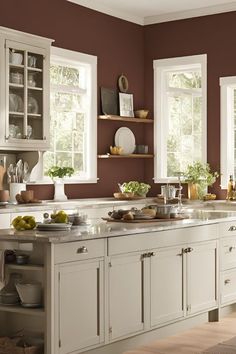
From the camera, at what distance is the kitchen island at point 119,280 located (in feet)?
14.3

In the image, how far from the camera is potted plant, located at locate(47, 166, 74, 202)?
757cm

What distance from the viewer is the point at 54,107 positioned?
793 cm

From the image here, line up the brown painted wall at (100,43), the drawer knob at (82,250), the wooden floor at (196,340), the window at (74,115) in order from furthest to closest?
the window at (74,115) < the brown painted wall at (100,43) < the wooden floor at (196,340) < the drawer knob at (82,250)

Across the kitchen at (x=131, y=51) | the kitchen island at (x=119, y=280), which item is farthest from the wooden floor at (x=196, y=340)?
the kitchen at (x=131, y=51)

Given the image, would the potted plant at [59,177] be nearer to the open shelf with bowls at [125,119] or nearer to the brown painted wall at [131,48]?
the brown painted wall at [131,48]

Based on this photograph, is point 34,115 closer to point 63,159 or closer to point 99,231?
point 63,159

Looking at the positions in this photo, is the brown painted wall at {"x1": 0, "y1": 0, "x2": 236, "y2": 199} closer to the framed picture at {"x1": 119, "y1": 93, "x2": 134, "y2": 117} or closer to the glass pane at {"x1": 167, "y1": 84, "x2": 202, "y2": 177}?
the framed picture at {"x1": 119, "y1": 93, "x2": 134, "y2": 117}

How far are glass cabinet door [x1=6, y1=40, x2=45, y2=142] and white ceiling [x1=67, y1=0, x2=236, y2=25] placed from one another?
136cm

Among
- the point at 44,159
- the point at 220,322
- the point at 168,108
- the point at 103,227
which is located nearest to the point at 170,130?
the point at 168,108

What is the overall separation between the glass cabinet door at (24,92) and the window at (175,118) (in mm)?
2283

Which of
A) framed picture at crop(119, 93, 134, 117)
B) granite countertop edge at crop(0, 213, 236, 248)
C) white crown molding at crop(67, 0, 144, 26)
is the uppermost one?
white crown molding at crop(67, 0, 144, 26)

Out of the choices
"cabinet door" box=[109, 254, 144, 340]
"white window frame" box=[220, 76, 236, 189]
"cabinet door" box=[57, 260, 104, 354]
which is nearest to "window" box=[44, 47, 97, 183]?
"white window frame" box=[220, 76, 236, 189]

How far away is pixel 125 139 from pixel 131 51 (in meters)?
1.11

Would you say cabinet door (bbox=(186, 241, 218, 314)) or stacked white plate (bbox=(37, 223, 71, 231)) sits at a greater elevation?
stacked white plate (bbox=(37, 223, 71, 231))
